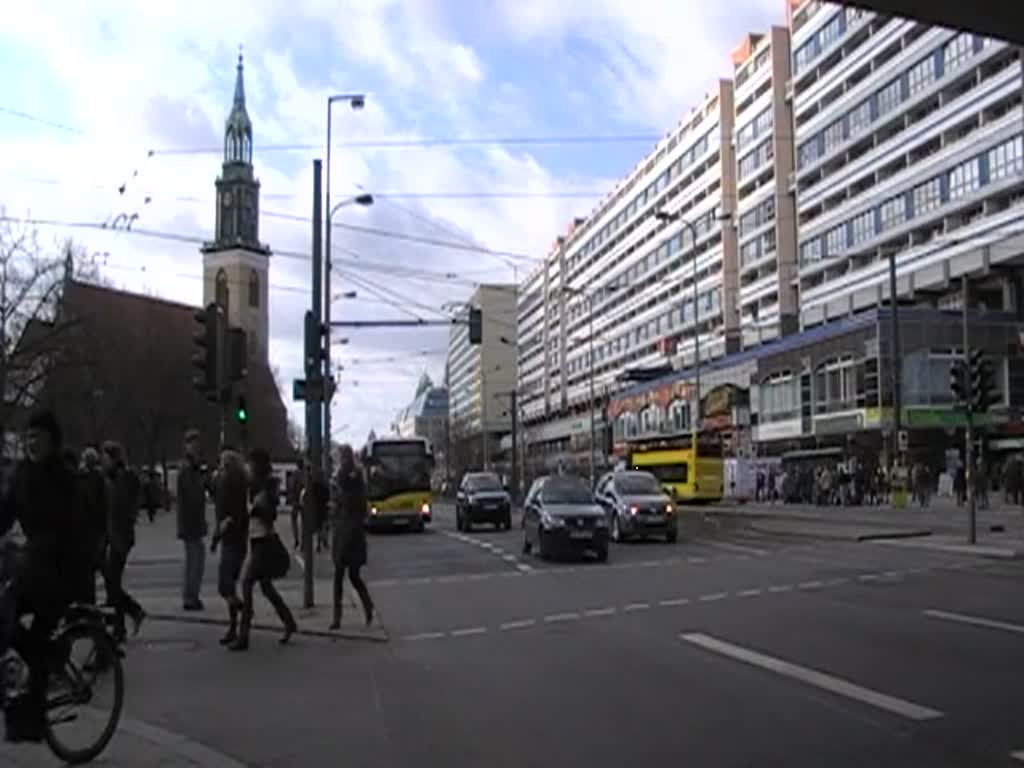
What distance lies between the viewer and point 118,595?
12.7m

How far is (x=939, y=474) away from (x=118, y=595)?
5859 centimetres

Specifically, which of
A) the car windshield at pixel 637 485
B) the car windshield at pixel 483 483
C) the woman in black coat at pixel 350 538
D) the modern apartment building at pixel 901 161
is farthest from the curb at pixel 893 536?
the modern apartment building at pixel 901 161

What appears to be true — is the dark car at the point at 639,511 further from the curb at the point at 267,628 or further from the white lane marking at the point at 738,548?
the curb at the point at 267,628

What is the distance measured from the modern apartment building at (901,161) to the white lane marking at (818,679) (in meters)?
61.6

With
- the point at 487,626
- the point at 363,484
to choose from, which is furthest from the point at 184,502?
the point at 487,626

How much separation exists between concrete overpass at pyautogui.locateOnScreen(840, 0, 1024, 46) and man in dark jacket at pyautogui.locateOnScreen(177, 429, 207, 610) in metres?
9.09

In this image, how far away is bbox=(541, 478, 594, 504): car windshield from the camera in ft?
82.7

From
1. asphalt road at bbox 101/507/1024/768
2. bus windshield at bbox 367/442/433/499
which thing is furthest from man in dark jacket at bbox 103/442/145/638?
bus windshield at bbox 367/442/433/499

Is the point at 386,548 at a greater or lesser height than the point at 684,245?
lesser

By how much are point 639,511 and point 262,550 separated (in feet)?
59.2

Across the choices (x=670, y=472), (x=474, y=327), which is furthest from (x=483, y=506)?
(x=670, y=472)

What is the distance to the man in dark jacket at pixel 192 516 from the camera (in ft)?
49.6

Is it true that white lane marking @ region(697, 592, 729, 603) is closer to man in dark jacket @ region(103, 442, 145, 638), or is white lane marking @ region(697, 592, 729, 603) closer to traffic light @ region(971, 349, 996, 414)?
man in dark jacket @ region(103, 442, 145, 638)

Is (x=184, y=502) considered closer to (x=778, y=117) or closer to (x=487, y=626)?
(x=487, y=626)
